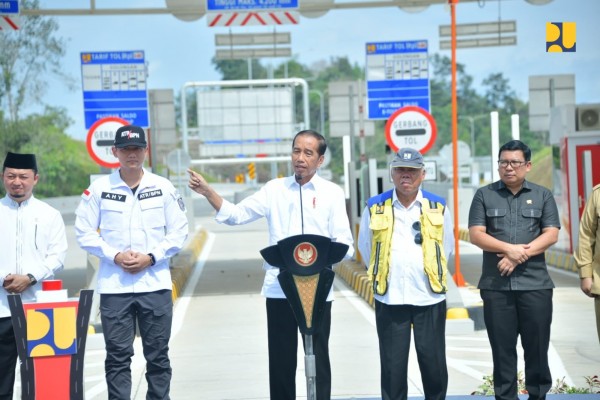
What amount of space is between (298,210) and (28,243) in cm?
181

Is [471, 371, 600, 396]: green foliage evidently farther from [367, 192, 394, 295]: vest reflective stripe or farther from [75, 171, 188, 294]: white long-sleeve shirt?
[75, 171, 188, 294]: white long-sleeve shirt

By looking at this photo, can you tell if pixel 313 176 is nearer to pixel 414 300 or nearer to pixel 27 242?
pixel 414 300

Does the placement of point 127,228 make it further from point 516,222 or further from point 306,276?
point 516,222

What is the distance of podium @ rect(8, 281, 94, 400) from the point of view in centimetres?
711

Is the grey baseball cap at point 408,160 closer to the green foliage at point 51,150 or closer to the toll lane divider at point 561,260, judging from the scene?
the toll lane divider at point 561,260

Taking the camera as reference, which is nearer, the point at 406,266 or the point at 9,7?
the point at 406,266

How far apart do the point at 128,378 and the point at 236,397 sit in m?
2.31

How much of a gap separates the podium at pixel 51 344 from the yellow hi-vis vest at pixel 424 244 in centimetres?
181

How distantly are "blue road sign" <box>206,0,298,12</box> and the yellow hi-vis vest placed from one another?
11.1m

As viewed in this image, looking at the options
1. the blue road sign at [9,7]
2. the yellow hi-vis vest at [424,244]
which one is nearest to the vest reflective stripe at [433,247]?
the yellow hi-vis vest at [424,244]

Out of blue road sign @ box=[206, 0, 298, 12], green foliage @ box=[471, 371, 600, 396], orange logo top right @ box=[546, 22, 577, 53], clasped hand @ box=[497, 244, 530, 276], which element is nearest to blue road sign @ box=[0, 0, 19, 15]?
blue road sign @ box=[206, 0, 298, 12]

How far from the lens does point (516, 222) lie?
25.2 ft

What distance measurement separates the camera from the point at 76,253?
33406 millimetres

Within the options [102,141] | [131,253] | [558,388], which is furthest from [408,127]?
[131,253]
